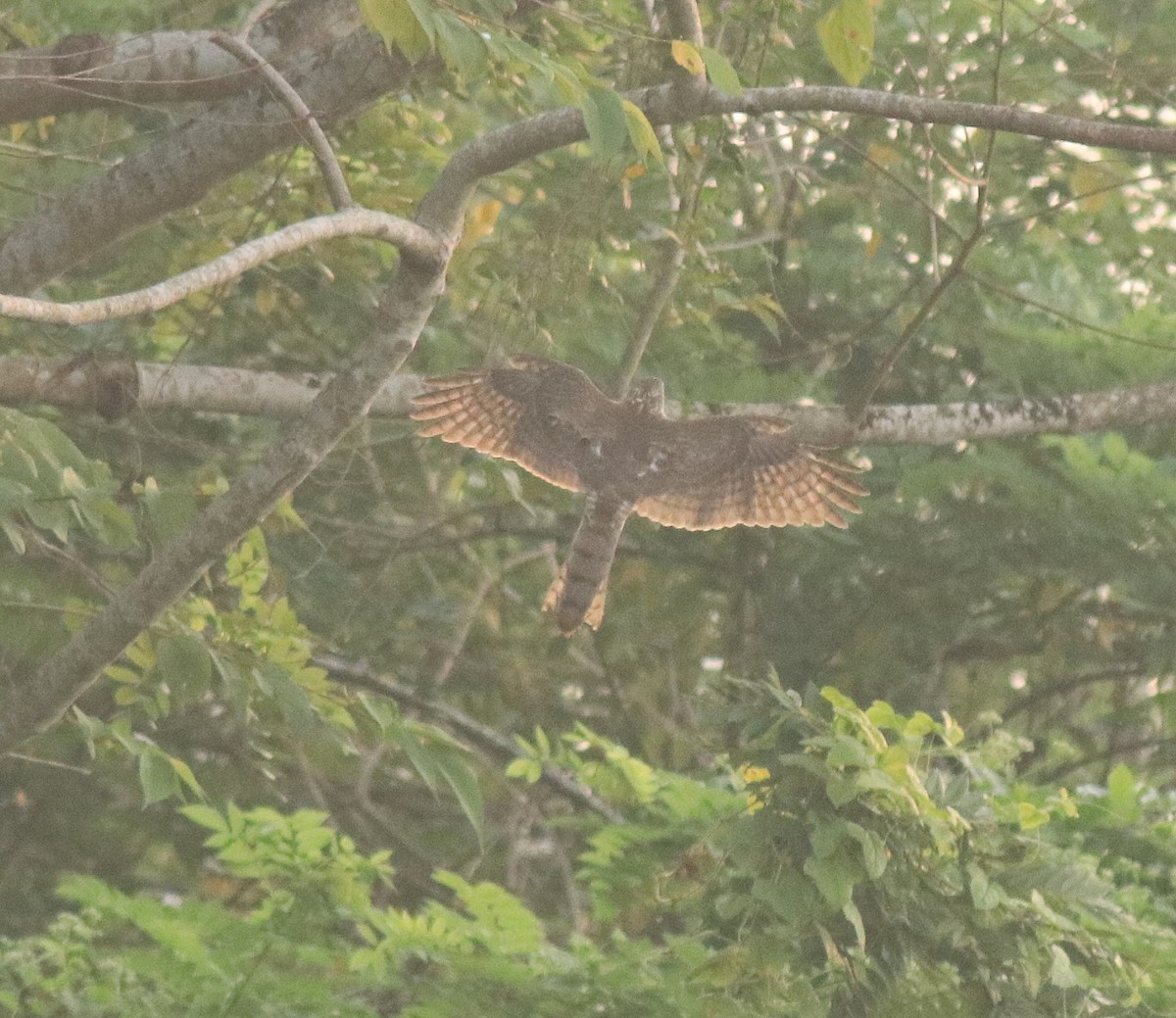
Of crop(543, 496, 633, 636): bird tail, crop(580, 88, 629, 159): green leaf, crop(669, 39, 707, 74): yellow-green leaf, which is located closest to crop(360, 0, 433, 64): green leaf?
crop(580, 88, 629, 159): green leaf

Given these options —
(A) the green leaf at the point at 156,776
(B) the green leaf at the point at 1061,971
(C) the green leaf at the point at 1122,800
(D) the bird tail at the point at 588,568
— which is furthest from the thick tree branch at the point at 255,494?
(C) the green leaf at the point at 1122,800

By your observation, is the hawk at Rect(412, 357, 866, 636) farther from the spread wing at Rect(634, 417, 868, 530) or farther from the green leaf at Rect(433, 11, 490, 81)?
the green leaf at Rect(433, 11, 490, 81)

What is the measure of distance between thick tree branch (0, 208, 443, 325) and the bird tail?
0.61m

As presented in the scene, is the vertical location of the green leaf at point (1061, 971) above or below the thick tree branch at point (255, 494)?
below

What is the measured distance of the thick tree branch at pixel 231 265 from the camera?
229 cm

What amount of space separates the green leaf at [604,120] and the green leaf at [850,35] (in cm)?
41

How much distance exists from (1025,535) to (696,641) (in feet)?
5.86

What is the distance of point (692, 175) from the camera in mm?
4496

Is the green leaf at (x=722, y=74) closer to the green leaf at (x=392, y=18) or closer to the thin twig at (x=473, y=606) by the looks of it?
the green leaf at (x=392, y=18)

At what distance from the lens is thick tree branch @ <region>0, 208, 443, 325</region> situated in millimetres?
2295

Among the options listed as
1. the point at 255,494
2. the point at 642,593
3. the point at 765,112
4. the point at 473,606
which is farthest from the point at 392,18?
the point at 642,593

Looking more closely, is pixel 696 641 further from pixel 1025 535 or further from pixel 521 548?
pixel 1025 535

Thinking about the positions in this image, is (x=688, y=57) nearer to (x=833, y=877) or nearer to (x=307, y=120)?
(x=307, y=120)

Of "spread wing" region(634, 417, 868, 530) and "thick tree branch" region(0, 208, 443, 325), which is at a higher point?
"thick tree branch" region(0, 208, 443, 325)
